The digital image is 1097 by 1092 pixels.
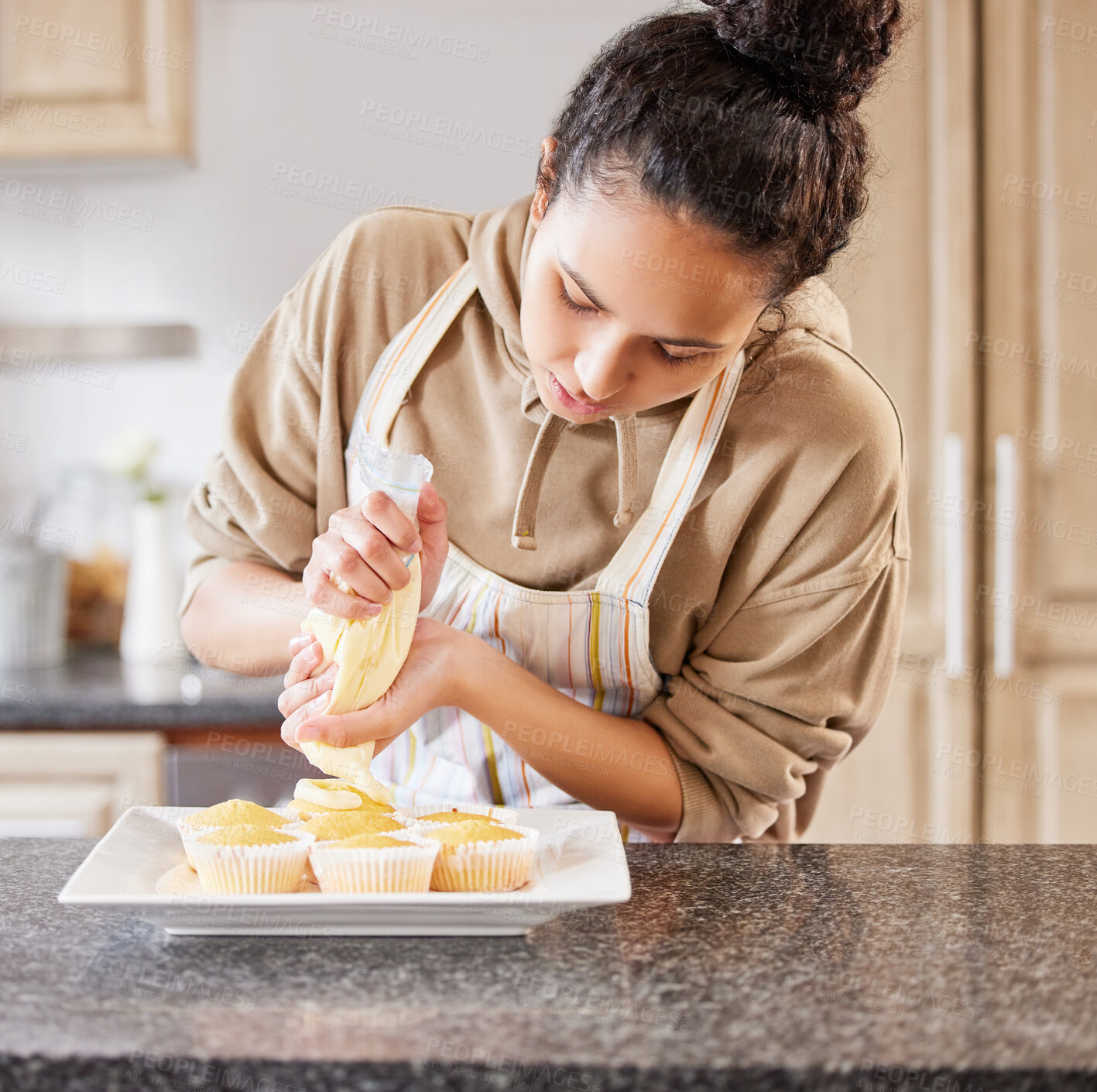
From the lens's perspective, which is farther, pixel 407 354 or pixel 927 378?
pixel 927 378

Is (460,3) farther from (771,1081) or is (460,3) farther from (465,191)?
(771,1081)

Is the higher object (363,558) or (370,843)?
(363,558)

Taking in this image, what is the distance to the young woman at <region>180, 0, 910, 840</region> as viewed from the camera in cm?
86

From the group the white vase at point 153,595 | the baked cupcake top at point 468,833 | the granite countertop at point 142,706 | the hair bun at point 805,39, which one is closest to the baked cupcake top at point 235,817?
the baked cupcake top at point 468,833

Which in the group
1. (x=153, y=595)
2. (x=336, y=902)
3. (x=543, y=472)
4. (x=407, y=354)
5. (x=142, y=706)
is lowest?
(x=142, y=706)

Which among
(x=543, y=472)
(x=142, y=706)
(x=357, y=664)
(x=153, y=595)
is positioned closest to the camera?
(x=357, y=664)

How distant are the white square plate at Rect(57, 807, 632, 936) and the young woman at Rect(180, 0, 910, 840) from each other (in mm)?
169

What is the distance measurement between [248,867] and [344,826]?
0.24 ft

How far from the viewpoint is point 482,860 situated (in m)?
0.75

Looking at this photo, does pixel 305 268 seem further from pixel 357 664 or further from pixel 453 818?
pixel 453 818

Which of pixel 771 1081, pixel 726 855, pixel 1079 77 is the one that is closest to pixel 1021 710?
pixel 1079 77

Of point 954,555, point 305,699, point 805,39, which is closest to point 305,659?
point 305,699

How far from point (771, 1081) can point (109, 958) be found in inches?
15.4

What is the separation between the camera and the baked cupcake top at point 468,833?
30.0 inches
